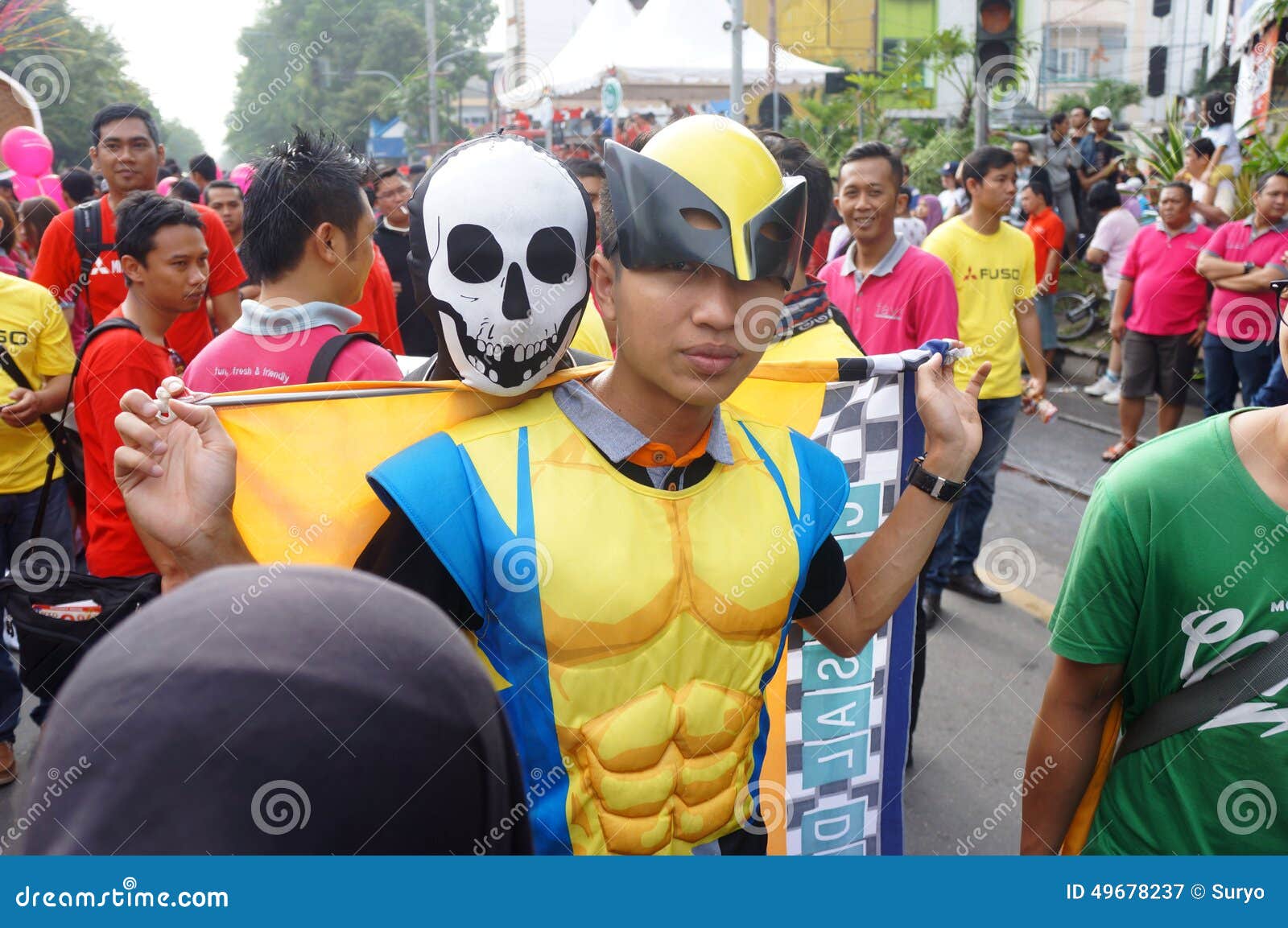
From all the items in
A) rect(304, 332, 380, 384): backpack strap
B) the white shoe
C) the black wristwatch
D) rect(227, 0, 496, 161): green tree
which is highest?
rect(227, 0, 496, 161): green tree

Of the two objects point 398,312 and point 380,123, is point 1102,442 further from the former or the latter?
point 380,123

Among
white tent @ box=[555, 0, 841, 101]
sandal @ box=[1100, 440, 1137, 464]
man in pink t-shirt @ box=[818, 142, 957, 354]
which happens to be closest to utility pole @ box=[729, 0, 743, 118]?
white tent @ box=[555, 0, 841, 101]

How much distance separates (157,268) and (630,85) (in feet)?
63.2

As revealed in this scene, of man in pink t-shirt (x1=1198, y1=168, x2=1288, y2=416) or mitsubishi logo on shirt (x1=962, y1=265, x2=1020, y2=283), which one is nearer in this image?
mitsubishi logo on shirt (x1=962, y1=265, x2=1020, y2=283)

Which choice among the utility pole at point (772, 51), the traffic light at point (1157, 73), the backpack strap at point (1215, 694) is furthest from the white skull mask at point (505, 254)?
the traffic light at point (1157, 73)

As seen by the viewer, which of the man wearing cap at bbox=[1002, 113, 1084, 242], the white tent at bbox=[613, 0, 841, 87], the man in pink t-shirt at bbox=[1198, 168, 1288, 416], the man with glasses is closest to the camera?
the man with glasses

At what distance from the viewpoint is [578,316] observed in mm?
1774

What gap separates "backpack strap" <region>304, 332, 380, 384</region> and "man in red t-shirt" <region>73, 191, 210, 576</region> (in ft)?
3.45

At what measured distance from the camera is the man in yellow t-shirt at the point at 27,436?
4.02m

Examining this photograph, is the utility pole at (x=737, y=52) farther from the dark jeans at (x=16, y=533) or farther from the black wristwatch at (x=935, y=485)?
the black wristwatch at (x=935, y=485)

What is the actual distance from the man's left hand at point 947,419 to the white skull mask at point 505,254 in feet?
2.41

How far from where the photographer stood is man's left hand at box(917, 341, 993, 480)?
6.48 ft

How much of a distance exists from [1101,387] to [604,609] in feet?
34.3

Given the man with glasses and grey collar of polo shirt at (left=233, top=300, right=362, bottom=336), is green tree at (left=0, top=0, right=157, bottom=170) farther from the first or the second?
grey collar of polo shirt at (left=233, top=300, right=362, bottom=336)
